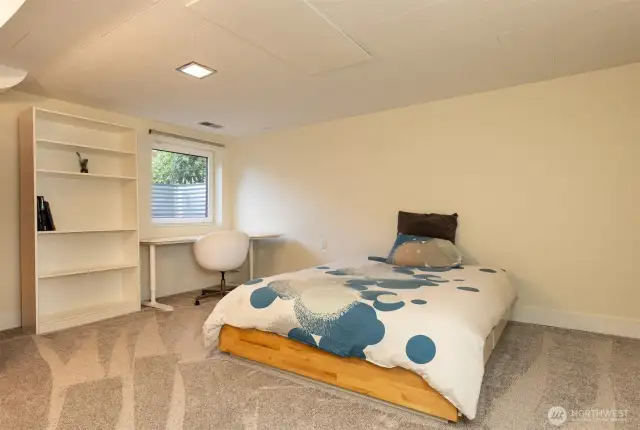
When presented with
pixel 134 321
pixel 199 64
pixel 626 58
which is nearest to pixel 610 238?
pixel 626 58

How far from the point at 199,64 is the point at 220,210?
2682mm

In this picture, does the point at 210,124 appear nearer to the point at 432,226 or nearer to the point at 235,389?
the point at 432,226

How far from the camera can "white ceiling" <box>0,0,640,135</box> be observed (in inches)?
77.5

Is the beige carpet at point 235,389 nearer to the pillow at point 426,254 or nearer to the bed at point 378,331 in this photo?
the bed at point 378,331

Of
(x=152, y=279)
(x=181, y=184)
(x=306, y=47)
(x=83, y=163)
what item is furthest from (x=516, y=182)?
(x=83, y=163)

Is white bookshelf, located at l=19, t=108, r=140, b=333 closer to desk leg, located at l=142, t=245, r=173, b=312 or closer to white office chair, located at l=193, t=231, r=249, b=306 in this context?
desk leg, located at l=142, t=245, r=173, b=312

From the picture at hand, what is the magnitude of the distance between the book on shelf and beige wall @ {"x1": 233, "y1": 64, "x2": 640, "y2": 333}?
2527mm

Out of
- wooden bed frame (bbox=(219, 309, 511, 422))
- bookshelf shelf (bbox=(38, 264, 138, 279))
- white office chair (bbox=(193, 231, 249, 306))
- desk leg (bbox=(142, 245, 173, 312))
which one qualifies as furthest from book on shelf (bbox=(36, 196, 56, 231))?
wooden bed frame (bbox=(219, 309, 511, 422))

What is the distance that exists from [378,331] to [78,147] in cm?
331

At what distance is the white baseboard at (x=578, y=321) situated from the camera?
2.79 m

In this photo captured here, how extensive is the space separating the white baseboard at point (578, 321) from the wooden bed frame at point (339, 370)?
1948mm

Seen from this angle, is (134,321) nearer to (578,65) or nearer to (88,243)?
(88,243)

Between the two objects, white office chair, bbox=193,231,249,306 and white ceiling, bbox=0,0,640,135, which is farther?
white office chair, bbox=193,231,249,306

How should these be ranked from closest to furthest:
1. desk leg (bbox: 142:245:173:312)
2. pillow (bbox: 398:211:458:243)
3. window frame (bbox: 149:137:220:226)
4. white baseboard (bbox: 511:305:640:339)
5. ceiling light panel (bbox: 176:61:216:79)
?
1. ceiling light panel (bbox: 176:61:216:79)
2. white baseboard (bbox: 511:305:640:339)
3. pillow (bbox: 398:211:458:243)
4. desk leg (bbox: 142:245:173:312)
5. window frame (bbox: 149:137:220:226)
